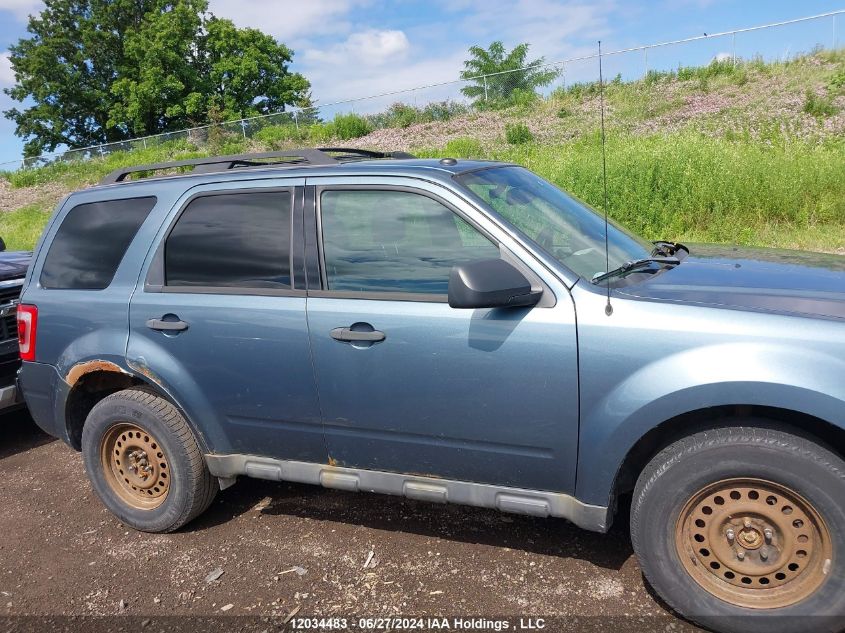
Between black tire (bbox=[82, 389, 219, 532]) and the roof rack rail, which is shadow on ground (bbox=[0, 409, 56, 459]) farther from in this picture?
the roof rack rail

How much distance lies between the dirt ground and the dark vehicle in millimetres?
1114

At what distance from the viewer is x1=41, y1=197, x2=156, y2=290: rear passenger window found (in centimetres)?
396

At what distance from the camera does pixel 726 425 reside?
270 cm

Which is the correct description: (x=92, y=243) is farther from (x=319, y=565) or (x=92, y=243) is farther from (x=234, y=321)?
(x=319, y=565)

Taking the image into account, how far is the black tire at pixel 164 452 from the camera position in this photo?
3799 millimetres

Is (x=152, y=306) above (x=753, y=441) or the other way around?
above

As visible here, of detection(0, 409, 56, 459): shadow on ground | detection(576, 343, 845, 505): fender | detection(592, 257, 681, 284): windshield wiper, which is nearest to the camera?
detection(576, 343, 845, 505): fender

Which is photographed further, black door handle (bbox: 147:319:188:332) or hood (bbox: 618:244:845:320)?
black door handle (bbox: 147:319:188:332)

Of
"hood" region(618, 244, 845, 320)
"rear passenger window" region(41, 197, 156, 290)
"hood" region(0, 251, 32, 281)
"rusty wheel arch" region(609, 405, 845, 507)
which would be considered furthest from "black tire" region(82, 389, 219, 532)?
"hood" region(0, 251, 32, 281)

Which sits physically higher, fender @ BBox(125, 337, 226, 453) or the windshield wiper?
the windshield wiper

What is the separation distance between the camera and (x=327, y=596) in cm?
326

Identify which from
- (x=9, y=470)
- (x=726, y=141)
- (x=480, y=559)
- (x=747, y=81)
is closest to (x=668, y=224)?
(x=726, y=141)

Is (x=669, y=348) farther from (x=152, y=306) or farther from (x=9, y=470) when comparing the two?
(x=9, y=470)

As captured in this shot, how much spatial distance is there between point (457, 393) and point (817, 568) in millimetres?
1515
